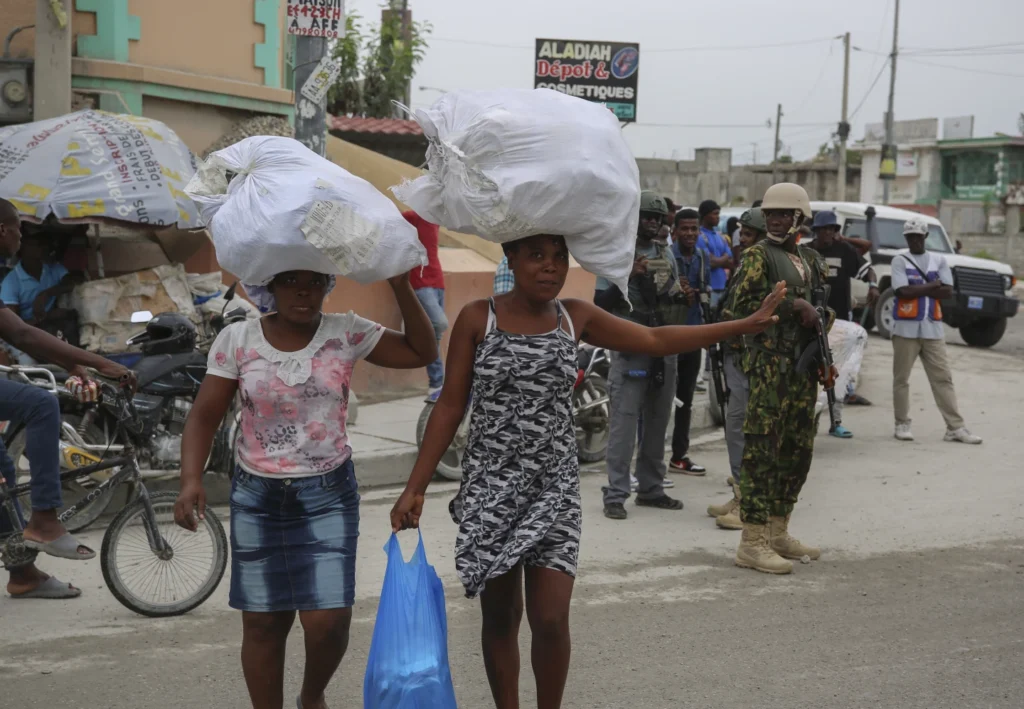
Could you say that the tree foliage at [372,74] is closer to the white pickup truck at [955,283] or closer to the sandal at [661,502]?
the white pickup truck at [955,283]

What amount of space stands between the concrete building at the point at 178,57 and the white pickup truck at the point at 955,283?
32.4 feet

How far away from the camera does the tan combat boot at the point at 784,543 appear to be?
658 cm

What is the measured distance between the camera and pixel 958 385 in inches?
569

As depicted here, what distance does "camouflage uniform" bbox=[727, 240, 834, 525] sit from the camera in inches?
246

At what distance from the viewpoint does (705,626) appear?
17.9ft

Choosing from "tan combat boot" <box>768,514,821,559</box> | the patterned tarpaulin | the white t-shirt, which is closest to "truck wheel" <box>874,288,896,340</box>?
the white t-shirt

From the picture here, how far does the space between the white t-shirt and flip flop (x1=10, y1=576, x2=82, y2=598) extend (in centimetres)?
746

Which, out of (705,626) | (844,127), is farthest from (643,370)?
(844,127)

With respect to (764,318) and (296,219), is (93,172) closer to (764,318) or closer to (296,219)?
(296,219)

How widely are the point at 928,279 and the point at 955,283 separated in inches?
351

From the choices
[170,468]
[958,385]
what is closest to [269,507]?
[170,468]

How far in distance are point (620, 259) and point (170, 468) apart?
3954 mm

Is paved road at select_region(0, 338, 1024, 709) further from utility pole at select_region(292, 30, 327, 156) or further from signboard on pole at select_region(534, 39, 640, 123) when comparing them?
signboard on pole at select_region(534, 39, 640, 123)

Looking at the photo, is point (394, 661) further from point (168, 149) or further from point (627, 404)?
point (168, 149)
